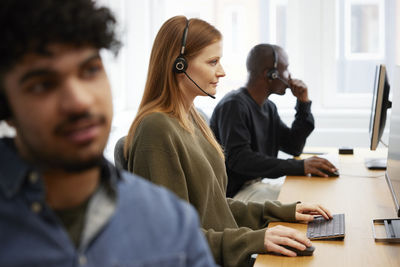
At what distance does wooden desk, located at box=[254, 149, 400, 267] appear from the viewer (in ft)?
4.58

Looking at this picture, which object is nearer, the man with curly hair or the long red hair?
the man with curly hair

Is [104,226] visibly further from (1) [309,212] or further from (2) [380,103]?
(2) [380,103]

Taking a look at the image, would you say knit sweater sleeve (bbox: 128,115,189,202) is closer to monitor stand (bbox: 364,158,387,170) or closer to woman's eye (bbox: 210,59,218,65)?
woman's eye (bbox: 210,59,218,65)

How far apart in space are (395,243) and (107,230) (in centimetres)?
102

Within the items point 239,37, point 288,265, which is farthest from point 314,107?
point 288,265

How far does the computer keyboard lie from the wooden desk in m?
0.02

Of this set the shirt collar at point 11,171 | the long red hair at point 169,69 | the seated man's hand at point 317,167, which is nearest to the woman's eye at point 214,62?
the long red hair at point 169,69

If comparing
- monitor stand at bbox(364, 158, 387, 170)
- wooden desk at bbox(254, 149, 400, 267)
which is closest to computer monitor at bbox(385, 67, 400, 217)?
wooden desk at bbox(254, 149, 400, 267)

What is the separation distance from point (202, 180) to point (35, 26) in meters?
0.97

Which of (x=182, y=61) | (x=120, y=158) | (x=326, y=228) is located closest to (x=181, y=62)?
(x=182, y=61)

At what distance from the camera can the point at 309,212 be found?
173 centimetres

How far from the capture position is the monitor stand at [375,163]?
2592 mm

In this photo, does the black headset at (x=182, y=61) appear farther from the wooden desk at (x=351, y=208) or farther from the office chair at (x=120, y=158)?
the wooden desk at (x=351, y=208)

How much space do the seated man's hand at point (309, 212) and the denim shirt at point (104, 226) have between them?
895mm
